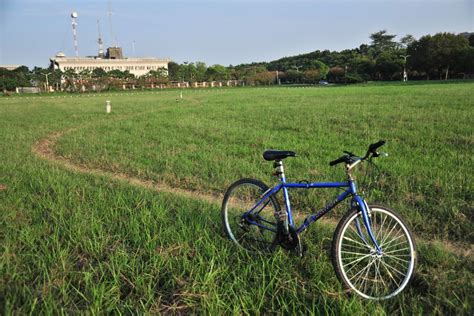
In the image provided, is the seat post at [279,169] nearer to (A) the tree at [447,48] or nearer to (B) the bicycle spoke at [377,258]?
(B) the bicycle spoke at [377,258]

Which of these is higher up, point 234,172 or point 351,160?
point 351,160

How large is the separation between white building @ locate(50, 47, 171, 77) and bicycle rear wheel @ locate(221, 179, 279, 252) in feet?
353

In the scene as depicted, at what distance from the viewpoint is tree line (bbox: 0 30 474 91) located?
64.7 metres

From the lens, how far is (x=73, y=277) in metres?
3.00

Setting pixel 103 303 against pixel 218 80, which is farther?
pixel 218 80

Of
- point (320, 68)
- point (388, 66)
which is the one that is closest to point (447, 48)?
point (388, 66)

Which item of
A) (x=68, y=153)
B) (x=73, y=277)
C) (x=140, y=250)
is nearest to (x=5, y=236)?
(x=73, y=277)

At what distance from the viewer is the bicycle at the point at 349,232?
8.91ft

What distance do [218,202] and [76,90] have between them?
77207mm

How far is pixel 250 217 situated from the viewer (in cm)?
362

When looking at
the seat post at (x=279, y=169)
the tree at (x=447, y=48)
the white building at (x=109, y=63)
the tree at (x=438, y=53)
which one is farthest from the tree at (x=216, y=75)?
the seat post at (x=279, y=169)

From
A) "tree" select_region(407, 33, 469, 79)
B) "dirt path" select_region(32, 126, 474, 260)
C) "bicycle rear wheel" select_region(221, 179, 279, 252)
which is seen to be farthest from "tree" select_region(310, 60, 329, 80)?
"bicycle rear wheel" select_region(221, 179, 279, 252)

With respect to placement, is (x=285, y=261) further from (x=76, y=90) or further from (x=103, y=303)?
(x=76, y=90)

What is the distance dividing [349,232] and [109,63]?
415 ft
